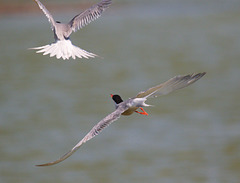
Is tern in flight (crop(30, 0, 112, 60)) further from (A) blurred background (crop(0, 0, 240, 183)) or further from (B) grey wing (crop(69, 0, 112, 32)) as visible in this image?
(A) blurred background (crop(0, 0, 240, 183))

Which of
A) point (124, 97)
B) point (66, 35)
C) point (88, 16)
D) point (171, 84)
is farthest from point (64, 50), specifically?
point (124, 97)

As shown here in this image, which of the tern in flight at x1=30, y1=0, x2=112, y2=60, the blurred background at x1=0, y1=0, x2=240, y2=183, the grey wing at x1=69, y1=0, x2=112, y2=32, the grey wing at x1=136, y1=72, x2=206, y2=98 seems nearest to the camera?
the tern in flight at x1=30, y1=0, x2=112, y2=60

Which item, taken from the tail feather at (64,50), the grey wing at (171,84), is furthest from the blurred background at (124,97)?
the tail feather at (64,50)

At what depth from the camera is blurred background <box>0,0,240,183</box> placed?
16.7 meters

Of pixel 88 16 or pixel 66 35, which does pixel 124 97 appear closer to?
pixel 88 16

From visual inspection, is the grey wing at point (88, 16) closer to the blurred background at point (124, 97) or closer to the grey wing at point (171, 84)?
the grey wing at point (171, 84)

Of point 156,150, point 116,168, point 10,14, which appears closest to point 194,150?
point 156,150

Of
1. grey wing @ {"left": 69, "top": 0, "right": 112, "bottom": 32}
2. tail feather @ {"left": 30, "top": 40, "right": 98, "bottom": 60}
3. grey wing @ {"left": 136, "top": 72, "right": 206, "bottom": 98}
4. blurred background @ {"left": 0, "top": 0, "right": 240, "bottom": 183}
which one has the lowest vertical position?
grey wing @ {"left": 136, "top": 72, "right": 206, "bottom": 98}

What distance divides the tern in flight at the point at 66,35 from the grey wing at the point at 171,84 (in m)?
0.51

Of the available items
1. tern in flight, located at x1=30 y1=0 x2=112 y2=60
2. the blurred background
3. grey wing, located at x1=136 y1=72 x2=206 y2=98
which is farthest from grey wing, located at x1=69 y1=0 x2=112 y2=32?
the blurred background

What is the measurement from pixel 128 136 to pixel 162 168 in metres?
2.75

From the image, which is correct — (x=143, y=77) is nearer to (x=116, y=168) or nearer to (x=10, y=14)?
(x=116, y=168)

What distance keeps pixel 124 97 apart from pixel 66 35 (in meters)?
16.5

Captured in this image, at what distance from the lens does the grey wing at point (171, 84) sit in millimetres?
3804
